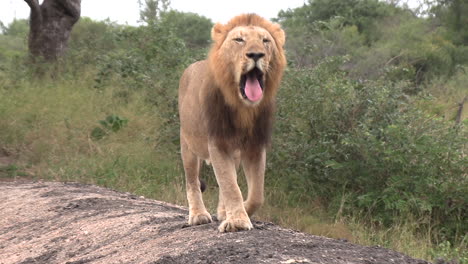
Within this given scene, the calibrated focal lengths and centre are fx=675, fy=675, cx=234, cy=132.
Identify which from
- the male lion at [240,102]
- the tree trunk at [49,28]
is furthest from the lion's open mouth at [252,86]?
the tree trunk at [49,28]

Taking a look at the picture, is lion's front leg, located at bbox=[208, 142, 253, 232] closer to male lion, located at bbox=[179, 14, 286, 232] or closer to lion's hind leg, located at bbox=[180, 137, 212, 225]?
male lion, located at bbox=[179, 14, 286, 232]

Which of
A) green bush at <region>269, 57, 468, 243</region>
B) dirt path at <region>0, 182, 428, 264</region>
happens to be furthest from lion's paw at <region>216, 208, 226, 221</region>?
green bush at <region>269, 57, 468, 243</region>

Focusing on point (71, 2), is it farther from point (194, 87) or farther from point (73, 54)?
point (194, 87)

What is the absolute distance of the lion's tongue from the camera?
3.83 metres

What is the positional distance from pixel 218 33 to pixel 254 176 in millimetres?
904

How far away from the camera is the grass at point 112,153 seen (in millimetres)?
6305

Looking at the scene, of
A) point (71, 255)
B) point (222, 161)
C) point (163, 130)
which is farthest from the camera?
point (163, 130)

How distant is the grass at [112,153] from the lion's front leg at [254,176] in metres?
1.70

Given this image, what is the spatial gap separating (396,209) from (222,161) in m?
2.94

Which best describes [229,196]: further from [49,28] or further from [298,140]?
[49,28]

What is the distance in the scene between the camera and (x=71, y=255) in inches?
173

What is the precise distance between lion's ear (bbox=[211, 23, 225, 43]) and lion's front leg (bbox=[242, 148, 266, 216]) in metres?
0.72

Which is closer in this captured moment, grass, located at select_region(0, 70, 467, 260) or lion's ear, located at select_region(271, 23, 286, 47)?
lion's ear, located at select_region(271, 23, 286, 47)

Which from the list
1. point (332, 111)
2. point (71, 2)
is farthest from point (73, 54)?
point (332, 111)
